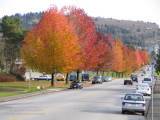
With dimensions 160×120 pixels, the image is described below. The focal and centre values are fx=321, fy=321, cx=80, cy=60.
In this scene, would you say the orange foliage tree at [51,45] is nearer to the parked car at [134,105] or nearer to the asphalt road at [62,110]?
the asphalt road at [62,110]

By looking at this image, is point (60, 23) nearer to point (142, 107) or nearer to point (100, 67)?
point (142, 107)

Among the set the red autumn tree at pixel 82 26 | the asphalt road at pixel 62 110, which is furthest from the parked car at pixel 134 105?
the red autumn tree at pixel 82 26

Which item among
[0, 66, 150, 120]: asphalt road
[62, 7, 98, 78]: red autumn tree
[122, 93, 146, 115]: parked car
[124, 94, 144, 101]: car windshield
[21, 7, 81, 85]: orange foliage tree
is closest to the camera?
[0, 66, 150, 120]: asphalt road

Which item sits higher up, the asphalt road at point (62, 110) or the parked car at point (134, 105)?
the parked car at point (134, 105)

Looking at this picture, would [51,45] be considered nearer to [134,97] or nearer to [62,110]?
[62,110]

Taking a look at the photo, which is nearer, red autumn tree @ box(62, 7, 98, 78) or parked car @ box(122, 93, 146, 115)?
parked car @ box(122, 93, 146, 115)

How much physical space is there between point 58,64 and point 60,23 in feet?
21.3

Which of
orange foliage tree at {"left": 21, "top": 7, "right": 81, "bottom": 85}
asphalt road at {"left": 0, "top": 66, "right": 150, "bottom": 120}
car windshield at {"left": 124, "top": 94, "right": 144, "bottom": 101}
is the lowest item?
asphalt road at {"left": 0, "top": 66, "right": 150, "bottom": 120}

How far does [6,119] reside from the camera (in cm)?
1841

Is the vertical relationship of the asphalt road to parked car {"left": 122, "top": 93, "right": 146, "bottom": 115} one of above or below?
below

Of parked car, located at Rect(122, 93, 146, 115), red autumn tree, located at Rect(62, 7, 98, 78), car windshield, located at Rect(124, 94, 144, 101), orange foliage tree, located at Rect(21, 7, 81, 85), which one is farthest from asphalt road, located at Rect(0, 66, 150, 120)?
red autumn tree, located at Rect(62, 7, 98, 78)

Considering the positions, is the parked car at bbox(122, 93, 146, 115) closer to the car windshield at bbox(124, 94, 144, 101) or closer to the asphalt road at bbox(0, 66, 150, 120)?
the car windshield at bbox(124, 94, 144, 101)

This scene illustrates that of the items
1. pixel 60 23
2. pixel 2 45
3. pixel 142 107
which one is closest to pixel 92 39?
pixel 60 23

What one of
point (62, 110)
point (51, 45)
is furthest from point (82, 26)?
point (62, 110)
